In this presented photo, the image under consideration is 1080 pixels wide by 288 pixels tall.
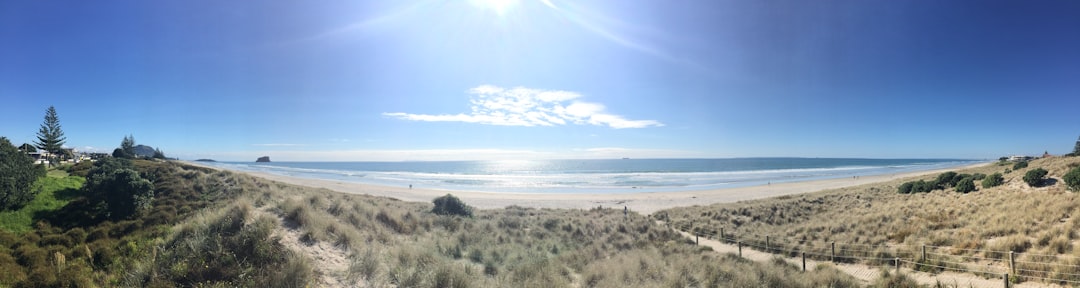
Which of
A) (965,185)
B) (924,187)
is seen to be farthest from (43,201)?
(924,187)

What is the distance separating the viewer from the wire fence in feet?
32.0

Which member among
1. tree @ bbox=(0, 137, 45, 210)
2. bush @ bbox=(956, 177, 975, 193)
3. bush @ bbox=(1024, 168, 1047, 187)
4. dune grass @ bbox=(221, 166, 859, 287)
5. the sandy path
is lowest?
the sandy path

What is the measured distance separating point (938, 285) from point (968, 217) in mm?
11417

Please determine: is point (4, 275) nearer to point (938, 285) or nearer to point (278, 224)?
point (278, 224)

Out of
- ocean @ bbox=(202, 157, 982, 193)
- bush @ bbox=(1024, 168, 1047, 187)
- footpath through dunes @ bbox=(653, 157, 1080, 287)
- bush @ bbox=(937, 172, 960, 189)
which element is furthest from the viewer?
ocean @ bbox=(202, 157, 982, 193)

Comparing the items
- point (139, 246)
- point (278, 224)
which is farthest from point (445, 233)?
point (139, 246)

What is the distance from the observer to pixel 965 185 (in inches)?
950

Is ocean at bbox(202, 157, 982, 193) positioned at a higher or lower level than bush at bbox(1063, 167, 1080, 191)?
lower

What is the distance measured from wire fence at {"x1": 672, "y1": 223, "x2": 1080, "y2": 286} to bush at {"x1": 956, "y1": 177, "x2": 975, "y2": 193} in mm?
15827

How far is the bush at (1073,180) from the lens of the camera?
1797cm

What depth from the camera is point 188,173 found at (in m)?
21.2

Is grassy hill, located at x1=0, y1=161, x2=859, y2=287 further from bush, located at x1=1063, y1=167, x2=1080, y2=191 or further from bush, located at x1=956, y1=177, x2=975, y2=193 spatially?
bush, located at x1=956, y1=177, x2=975, y2=193

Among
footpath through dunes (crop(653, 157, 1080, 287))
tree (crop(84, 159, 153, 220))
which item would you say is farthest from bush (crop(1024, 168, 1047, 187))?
tree (crop(84, 159, 153, 220))

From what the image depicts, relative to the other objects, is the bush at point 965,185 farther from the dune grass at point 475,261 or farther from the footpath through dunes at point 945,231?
the dune grass at point 475,261
